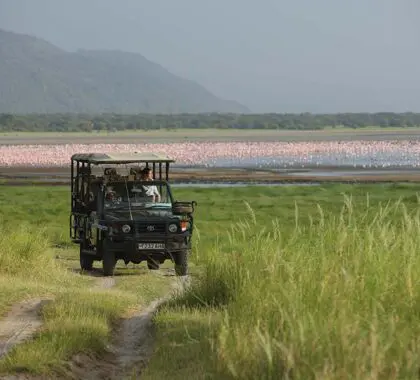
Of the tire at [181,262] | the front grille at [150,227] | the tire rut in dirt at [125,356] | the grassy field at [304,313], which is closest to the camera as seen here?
the grassy field at [304,313]

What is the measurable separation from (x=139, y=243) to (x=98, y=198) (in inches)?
63.0

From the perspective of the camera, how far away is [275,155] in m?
114

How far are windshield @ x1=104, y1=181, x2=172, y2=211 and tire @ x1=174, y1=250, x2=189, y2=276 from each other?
1080 millimetres

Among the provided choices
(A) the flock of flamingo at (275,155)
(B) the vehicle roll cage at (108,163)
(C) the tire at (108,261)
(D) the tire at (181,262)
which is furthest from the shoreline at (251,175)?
(D) the tire at (181,262)

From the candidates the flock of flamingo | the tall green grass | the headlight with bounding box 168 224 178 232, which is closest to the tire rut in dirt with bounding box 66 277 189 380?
the tall green grass

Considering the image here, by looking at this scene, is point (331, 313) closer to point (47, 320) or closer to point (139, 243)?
point (47, 320)

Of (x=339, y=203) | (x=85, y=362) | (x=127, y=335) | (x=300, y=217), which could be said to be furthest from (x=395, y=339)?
(x=339, y=203)

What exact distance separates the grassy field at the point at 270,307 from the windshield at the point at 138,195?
1.60m

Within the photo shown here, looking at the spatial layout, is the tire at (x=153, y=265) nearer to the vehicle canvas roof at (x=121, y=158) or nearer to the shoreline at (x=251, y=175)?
the vehicle canvas roof at (x=121, y=158)

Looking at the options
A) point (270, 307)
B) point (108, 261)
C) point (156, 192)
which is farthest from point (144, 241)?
point (270, 307)

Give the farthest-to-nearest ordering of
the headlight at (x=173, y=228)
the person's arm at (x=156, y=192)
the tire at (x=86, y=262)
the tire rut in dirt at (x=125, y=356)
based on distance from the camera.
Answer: the tire at (x=86, y=262) → the person's arm at (x=156, y=192) → the headlight at (x=173, y=228) → the tire rut in dirt at (x=125, y=356)

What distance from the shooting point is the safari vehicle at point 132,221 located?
25141 millimetres

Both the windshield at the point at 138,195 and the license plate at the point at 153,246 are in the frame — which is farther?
the windshield at the point at 138,195

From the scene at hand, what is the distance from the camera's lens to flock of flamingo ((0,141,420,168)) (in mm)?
97062
